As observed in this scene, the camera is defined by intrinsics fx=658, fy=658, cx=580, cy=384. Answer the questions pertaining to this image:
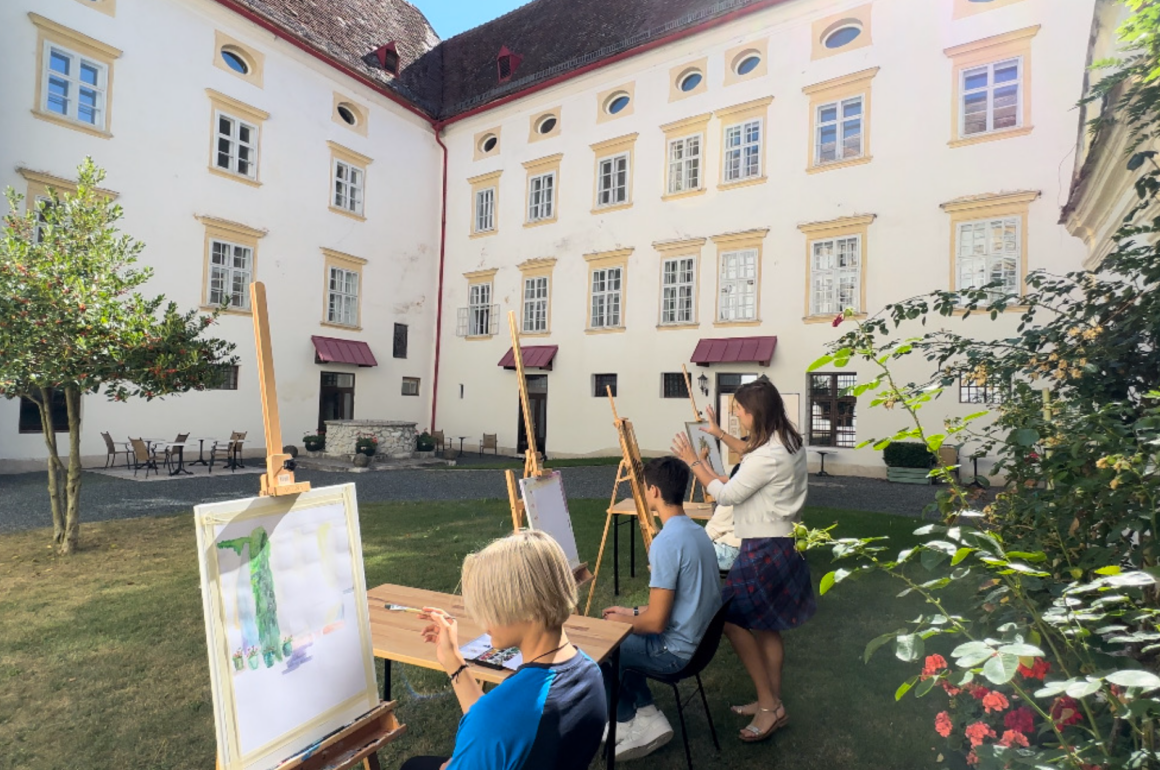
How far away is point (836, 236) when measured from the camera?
51.1 feet

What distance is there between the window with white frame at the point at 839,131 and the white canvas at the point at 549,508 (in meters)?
14.1

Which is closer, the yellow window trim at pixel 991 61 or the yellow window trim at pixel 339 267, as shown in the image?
the yellow window trim at pixel 991 61

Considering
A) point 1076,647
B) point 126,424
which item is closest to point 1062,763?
point 1076,647

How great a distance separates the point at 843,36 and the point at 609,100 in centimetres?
653

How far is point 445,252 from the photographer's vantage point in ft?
74.0

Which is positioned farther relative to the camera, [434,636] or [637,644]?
[637,644]

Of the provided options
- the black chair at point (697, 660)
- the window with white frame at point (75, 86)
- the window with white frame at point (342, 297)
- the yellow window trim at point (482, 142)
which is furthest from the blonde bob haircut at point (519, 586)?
the yellow window trim at point (482, 142)

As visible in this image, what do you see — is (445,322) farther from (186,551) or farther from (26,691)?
(26,691)

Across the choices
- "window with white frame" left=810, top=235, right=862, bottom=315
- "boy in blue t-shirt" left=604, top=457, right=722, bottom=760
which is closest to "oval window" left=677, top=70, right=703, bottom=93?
"window with white frame" left=810, top=235, right=862, bottom=315

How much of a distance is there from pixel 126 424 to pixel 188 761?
48.5 ft

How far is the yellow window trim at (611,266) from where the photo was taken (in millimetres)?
18609

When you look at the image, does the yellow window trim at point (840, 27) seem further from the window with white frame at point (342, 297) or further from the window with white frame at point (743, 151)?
the window with white frame at point (342, 297)

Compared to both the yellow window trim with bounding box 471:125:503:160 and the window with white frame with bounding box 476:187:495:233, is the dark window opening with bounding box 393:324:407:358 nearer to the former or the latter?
the window with white frame with bounding box 476:187:495:233

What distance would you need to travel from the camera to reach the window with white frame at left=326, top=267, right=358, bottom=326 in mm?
19656
